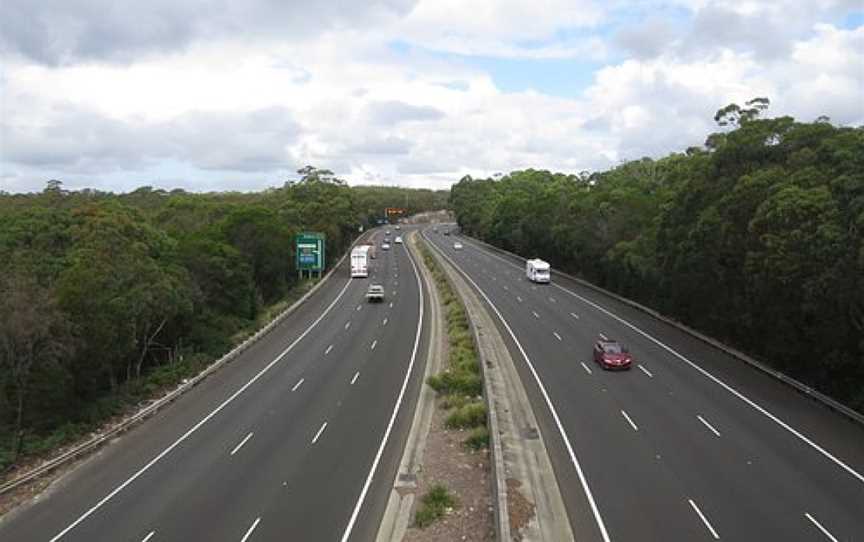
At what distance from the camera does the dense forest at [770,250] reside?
92.3 ft

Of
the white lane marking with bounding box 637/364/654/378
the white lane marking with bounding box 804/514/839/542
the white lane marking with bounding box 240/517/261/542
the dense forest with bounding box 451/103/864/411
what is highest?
the dense forest with bounding box 451/103/864/411

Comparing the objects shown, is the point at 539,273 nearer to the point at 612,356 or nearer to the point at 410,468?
the point at 612,356

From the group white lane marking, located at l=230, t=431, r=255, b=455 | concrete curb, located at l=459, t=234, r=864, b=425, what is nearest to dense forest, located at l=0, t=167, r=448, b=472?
white lane marking, located at l=230, t=431, r=255, b=455

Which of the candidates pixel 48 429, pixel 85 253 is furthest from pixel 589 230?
pixel 48 429

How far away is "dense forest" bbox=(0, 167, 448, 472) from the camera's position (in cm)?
2942

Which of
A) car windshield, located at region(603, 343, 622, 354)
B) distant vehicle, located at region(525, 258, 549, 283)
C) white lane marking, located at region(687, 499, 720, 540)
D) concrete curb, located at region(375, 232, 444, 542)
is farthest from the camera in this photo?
distant vehicle, located at region(525, 258, 549, 283)

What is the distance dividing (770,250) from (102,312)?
28.7 metres

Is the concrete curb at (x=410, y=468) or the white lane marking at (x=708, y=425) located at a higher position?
the white lane marking at (x=708, y=425)

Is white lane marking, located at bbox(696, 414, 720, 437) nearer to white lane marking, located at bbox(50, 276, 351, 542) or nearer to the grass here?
the grass

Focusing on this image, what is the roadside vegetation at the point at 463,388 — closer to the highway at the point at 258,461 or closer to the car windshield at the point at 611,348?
the highway at the point at 258,461

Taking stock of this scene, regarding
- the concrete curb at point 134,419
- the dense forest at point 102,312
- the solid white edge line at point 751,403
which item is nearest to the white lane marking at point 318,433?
the concrete curb at point 134,419

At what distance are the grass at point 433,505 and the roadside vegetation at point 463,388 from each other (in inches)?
188

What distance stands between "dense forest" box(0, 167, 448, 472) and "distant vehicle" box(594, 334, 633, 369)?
67.5 ft

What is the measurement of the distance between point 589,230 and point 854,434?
149ft
